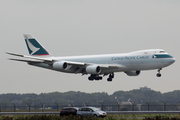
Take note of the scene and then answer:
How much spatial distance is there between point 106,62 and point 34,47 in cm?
2247

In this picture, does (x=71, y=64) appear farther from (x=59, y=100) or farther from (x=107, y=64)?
(x=59, y=100)

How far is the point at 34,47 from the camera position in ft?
305

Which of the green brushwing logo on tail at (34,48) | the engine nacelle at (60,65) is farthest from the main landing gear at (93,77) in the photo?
the green brushwing logo on tail at (34,48)

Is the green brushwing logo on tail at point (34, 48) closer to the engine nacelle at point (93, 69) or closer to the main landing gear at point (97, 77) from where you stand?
the main landing gear at point (97, 77)

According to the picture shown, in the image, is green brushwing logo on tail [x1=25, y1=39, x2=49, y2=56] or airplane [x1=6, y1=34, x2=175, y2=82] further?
green brushwing logo on tail [x1=25, y1=39, x2=49, y2=56]

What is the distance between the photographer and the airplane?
74062 mm

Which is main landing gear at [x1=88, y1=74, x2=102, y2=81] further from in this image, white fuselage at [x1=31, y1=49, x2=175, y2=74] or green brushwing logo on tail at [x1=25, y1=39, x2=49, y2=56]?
green brushwing logo on tail at [x1=25, y1=39, x2=49, y2=56]

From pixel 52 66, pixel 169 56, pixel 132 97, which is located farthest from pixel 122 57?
pixel 132 97

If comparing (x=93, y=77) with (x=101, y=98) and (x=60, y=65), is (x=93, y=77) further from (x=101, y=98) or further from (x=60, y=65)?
(x=101, y=98)

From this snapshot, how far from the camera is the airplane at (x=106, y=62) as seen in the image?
74062 millimetres

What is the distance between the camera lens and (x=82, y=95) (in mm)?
129750

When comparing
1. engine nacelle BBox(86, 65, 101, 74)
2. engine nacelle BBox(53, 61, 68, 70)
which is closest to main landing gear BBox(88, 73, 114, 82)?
engine nacelle BBox(86, 65, 101, 74)

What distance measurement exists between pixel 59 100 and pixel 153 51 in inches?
2233

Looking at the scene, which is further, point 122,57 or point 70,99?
point 70,99
